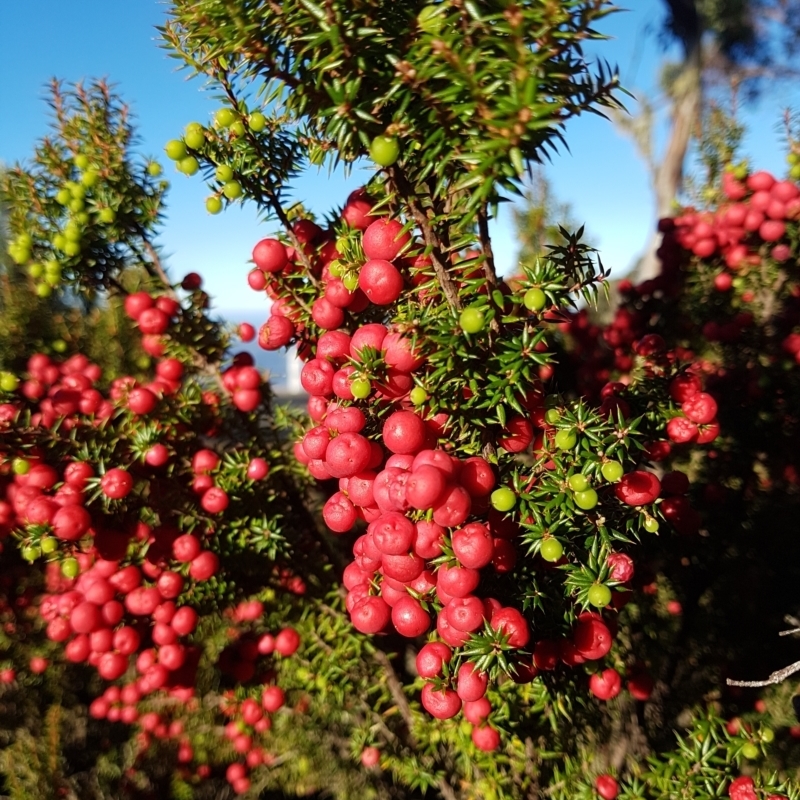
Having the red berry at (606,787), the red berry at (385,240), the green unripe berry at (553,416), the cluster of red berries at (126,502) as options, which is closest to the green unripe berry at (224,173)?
the red berry at (385,240)

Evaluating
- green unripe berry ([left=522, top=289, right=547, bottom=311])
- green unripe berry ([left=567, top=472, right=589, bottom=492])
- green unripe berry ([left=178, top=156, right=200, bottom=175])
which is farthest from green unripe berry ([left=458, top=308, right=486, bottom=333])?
green unripe berry ([left=178, top=156, right=200, bottom=175])

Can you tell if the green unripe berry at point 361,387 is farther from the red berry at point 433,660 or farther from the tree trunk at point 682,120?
the tree trunk at point 682,120

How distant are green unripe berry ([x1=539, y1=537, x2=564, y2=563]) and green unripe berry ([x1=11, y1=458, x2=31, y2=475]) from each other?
6.20ft

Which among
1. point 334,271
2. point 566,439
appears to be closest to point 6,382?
point 334,271

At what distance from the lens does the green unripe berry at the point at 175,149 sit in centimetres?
154

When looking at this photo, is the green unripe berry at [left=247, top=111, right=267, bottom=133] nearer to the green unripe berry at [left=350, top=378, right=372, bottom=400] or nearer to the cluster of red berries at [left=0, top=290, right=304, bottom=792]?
the green unripe berry at [left=350, top=378, right=372, bottom=400]

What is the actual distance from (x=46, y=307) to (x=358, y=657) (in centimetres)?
412

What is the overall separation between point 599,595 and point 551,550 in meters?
0.18

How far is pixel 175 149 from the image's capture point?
1550mm

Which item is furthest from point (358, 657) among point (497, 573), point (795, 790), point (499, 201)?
point (499, 201)

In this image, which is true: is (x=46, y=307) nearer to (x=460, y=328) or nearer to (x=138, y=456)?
(x=138, y=456)

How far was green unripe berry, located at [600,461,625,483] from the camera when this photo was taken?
1285 mm

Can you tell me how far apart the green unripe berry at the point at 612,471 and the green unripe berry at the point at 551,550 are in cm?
21

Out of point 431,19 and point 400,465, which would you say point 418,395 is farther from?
point 431,19
